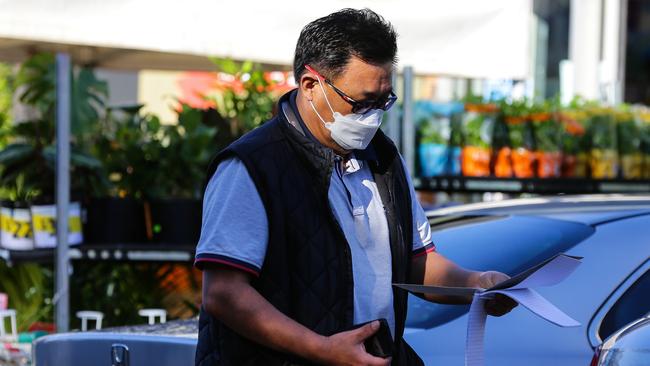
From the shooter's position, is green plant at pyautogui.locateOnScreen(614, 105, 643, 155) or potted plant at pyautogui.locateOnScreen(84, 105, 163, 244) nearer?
potted plant at pyautogui.locateOnScreen(84, 105, 163, 244)

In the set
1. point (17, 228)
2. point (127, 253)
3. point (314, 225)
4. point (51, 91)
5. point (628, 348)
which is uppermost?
point (51, 91)

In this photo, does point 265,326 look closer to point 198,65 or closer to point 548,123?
point 198,65

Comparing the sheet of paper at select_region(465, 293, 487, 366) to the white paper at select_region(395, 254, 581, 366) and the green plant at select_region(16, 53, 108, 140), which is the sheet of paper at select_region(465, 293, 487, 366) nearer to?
the white paper at select_region(395, 254, 581, 366)

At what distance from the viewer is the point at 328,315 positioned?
2293mm

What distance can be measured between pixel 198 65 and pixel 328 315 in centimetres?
580

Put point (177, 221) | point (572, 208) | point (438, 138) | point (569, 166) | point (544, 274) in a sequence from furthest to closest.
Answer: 1. point (569, 166)
2. point (438, 138)
3. point (177, 221)
4. point (572, 208)
5. point (544, 274)

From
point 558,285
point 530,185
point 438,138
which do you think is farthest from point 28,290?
point 558,285

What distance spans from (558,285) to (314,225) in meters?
1.18

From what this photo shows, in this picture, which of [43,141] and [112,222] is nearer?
[112,222]

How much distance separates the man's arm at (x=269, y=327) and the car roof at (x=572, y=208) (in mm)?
1532

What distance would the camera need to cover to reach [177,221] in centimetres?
592

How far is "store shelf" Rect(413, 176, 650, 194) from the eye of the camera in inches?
316

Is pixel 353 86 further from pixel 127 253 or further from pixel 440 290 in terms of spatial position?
pixel 127 253

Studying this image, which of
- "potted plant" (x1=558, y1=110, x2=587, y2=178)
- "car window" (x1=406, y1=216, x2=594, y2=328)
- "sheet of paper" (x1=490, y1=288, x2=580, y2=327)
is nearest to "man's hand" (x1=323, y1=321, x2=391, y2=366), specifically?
"sheet of paper" (x1=490, y1=288, x2=580, y2=327)
